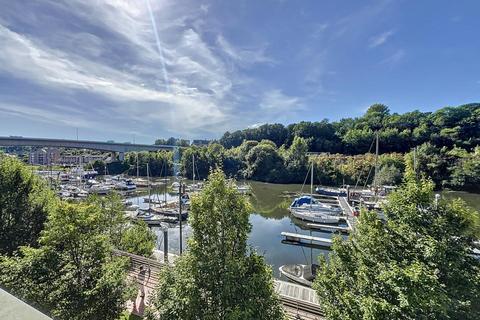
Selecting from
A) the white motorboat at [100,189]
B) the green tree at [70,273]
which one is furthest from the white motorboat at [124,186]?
the green tree at [70,273]

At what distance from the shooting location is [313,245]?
24094mm

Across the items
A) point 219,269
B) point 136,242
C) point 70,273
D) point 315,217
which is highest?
point 219,269

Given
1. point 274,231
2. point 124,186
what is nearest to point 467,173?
point 274,231

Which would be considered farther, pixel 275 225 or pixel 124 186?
pixel 124 186

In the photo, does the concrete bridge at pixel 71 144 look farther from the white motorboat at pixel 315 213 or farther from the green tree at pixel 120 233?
the green tree at pixel 120 233

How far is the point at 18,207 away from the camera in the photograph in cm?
1243

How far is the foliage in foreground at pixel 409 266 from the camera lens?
19.1 feet

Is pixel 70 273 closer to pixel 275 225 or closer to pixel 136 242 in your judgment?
pixel 136 242

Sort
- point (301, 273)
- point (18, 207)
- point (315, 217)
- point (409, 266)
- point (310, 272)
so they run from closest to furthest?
point (409, 266), point (18, 207), point (301, 273), point (310, 272), point (315, 217)

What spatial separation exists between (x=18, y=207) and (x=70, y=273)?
6827 millimetres

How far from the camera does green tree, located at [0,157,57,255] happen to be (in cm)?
1197

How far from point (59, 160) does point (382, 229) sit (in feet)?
422

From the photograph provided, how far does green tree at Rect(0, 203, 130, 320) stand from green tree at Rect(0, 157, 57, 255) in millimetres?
4227

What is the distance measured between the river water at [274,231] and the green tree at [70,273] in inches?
111
